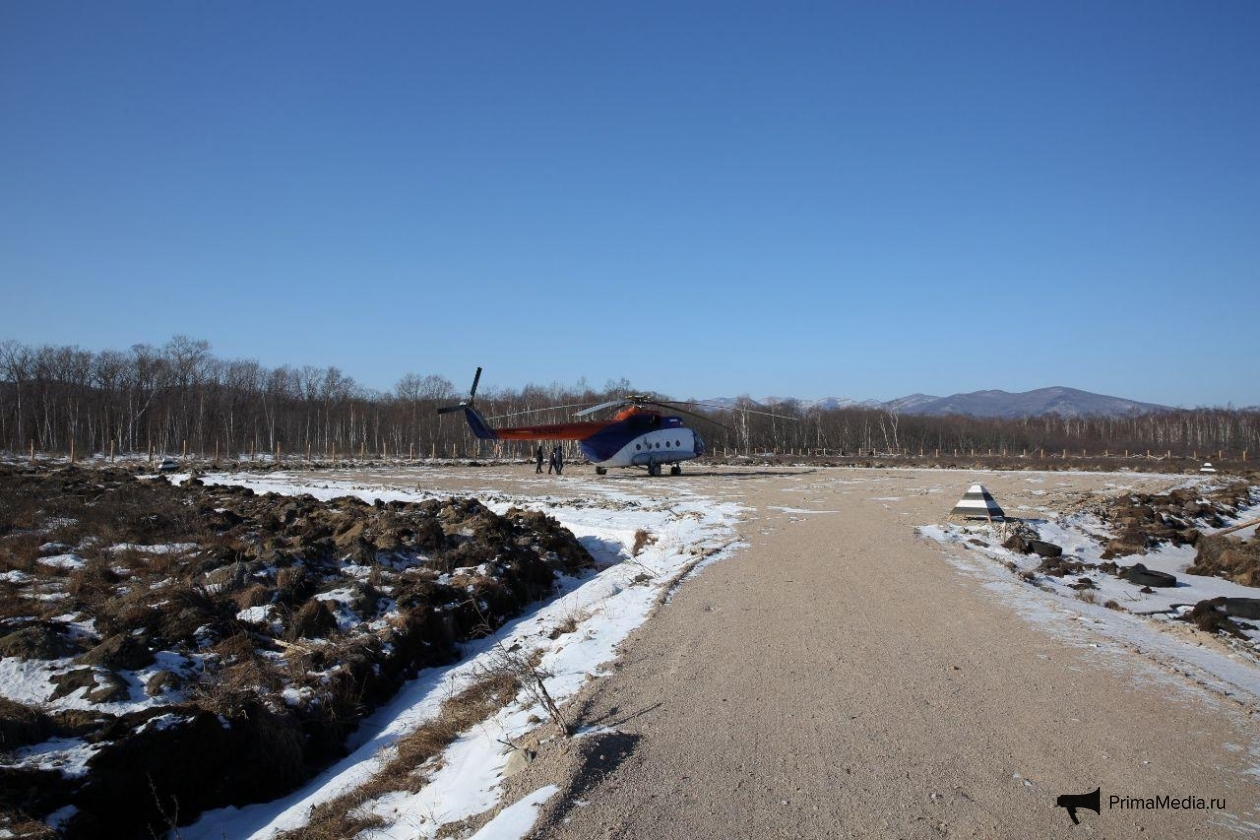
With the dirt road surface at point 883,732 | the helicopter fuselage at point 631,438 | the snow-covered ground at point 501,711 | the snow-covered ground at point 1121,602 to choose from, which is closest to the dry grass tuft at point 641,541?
the snow-covered ground at point 501,711

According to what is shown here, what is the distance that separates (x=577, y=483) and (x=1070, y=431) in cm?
12240

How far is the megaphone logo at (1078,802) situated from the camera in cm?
407

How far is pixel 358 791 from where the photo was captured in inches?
232

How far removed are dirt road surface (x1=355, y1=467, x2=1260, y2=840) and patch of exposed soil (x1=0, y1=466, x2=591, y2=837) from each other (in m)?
3.50

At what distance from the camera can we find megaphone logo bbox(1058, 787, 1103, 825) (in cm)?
407

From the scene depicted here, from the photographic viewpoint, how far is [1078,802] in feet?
13.6

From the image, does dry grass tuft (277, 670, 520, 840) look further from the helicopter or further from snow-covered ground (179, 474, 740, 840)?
the helicopter

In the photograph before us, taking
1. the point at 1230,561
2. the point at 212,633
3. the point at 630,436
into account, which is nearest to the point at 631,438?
the point at 630,436

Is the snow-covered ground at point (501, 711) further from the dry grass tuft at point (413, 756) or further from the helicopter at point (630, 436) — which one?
the helicopter at point (630, 436)

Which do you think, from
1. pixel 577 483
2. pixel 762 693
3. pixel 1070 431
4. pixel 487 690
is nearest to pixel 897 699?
pixel 762 693

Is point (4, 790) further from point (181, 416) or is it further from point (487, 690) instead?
point (181, 416)

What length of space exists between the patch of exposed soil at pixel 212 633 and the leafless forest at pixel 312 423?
136ft

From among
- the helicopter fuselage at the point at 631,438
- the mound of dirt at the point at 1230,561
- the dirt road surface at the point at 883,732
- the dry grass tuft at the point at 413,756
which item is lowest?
the dry grass tuft at the point at 413,756

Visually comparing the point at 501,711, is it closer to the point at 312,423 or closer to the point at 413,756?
the point at 413,756
